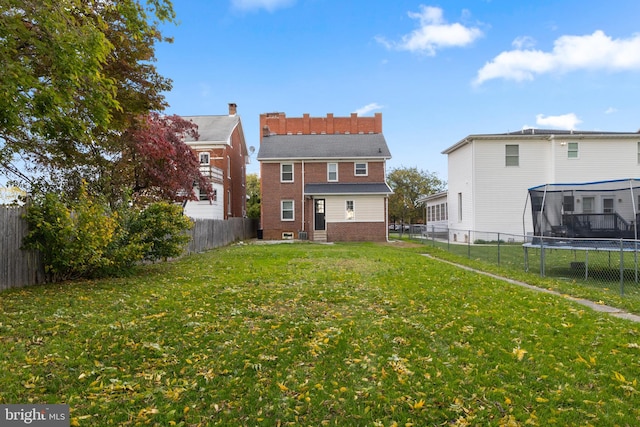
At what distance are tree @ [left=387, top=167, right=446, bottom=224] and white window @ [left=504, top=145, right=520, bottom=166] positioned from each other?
1919cm

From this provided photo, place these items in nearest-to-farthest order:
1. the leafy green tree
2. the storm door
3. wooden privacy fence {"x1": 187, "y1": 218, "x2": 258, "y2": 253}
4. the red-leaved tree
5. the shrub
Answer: the leafy green tree → the shrub → the red-leaved tree → wooden privacy fence {"x1": 187, "y1": 218, "x2": 258, "y2": 253} → the storm door

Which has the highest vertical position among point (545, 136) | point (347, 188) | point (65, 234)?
point (545, 136)

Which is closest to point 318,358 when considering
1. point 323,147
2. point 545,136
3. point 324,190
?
point 324,190

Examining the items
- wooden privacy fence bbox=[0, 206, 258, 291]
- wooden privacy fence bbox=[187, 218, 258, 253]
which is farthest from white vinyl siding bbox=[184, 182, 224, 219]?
wooden privacy fence bbox=[0, 206, 258, 291]

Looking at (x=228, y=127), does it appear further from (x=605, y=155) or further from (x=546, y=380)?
(x=546, y=380)

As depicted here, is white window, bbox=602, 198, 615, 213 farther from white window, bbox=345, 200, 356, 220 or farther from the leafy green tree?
white window, bbox=345, 200, 356, 220

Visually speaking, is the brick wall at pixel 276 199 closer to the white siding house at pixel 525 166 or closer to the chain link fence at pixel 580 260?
the white siding house at pixel 525 166

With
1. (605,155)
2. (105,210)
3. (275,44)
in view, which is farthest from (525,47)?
(105,210)

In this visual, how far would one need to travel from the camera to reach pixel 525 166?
2355 cm

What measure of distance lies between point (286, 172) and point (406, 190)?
20101 millimetres

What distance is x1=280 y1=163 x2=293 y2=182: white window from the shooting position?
2753 cm

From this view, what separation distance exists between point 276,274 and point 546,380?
7339 millimetres

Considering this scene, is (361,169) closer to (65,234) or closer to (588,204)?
(588,204)

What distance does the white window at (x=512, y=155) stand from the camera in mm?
23484
